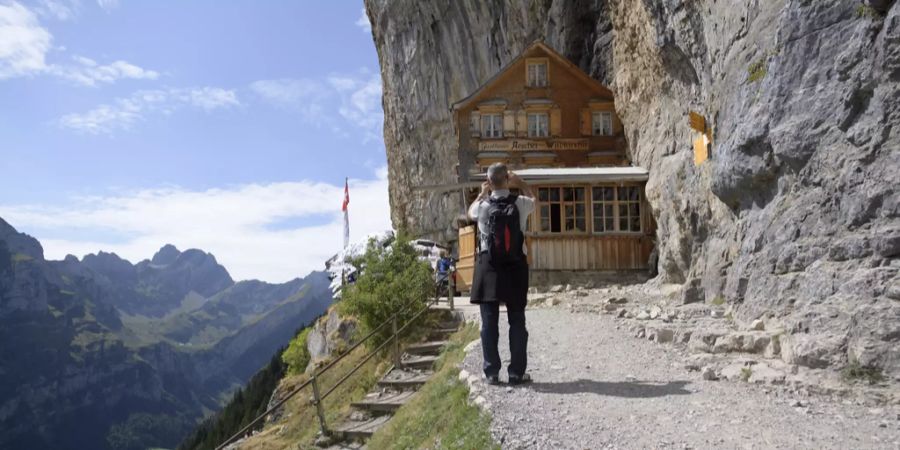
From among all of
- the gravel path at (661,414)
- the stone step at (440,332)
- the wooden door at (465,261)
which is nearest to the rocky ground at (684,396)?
the gravel path at (661,414)

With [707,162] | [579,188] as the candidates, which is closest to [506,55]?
[579,188]

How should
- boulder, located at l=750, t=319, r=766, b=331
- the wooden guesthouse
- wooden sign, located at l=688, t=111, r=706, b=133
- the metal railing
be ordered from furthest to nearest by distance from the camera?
the wooden guesthouse
wooden sign, located at l=688, t=111, r=706, b=133
boulder, located at l=750, t=319, r=766, b=331
the metal railing

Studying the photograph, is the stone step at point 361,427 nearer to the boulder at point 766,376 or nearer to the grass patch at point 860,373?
the boulder at point 766,376

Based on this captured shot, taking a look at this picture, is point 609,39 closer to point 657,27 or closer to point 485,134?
point 485,134

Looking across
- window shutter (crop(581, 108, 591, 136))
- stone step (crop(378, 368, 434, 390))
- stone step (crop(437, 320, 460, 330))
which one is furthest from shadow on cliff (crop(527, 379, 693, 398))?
window shutter (crop(581, 108, 591, 136))

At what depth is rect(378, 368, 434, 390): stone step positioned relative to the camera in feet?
38.2

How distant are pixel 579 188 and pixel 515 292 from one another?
1449 cm

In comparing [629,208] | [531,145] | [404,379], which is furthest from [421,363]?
[531,145]

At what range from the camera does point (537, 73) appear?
2945 cm

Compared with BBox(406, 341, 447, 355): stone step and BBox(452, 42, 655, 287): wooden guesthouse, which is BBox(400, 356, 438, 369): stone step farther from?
BBox(452, 42, 655, 287): wooden guesthouse

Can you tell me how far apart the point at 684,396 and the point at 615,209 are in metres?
14.8

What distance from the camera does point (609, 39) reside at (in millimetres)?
31000

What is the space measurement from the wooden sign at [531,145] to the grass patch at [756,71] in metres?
17.4

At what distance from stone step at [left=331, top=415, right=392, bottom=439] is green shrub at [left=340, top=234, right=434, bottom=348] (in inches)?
155
